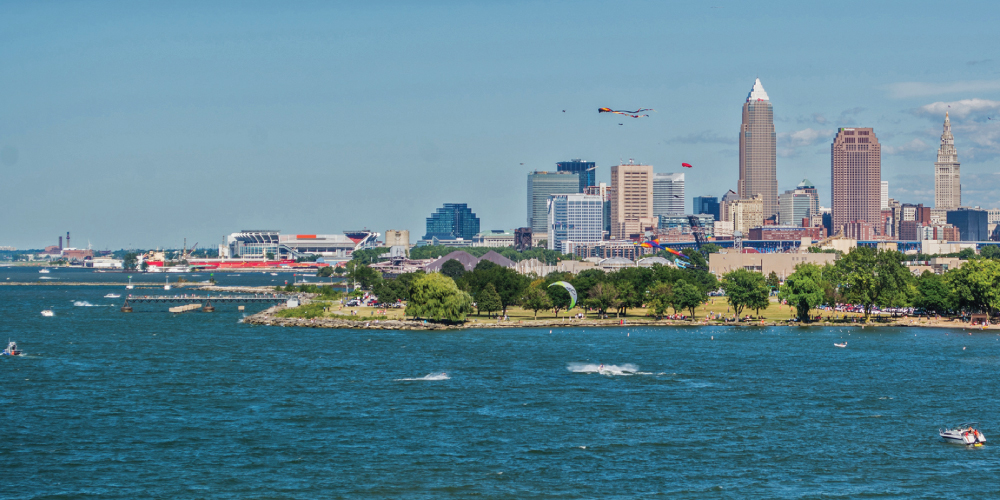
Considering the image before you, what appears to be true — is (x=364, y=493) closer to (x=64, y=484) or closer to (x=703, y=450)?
(x=64, y=484)

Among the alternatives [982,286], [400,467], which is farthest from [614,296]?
[400,467]

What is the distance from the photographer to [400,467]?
55094mm

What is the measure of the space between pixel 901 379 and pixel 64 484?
202 feet

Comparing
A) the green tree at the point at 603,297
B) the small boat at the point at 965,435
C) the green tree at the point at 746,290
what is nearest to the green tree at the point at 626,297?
the green tree at the point at 603,297

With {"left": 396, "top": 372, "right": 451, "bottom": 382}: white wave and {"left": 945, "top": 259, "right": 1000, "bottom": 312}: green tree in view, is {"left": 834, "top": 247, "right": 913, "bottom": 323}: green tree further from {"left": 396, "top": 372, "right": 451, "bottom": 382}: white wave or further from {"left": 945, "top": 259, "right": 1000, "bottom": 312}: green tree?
{"left": 396, "top": 372, "right": 451, "bottom": 382}: white wave

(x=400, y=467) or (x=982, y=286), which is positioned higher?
(x=982, y=286)

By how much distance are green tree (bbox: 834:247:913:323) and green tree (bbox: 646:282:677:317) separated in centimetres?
2269

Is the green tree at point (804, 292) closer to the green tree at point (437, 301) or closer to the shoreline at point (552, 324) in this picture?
the shoreline at point (552, 324)

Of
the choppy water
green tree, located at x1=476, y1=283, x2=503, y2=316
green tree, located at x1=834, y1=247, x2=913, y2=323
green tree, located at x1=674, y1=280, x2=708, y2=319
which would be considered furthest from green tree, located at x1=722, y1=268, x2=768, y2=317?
green tree, located at x1=476, y1=283, x2=503, y2=316

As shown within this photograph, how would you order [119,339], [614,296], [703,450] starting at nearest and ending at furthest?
[703,450]
[119,339]
[614,296]

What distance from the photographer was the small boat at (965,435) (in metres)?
59.5

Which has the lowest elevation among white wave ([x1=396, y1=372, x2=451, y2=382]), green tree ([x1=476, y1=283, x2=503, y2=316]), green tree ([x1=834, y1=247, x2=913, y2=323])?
white wave ([x1=396, y1=372, x2=451, y2=382])

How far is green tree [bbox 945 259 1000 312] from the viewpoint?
130500mm

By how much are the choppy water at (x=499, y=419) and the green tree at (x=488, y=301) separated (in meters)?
27.9
